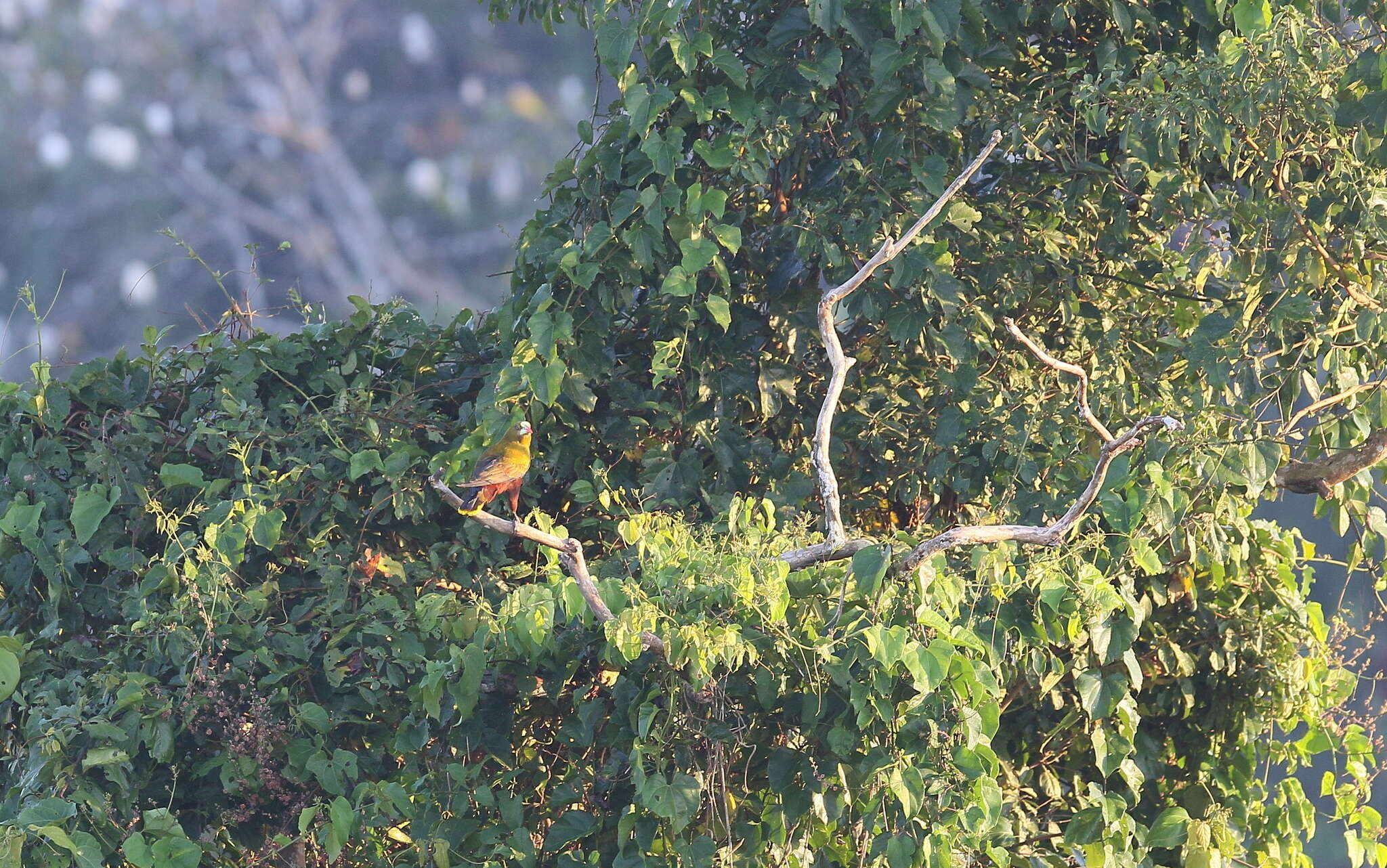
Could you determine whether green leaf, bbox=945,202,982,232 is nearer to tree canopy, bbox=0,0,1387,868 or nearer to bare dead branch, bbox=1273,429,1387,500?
tree canopy, bbox=0,0,1387,868

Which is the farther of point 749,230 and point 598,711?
point 749,230

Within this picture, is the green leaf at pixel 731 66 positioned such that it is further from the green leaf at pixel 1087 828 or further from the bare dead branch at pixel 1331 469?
the green leaf at pixel 1087 828

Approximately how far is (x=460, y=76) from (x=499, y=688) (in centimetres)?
1083

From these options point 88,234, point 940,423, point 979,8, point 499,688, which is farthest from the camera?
point 88,234

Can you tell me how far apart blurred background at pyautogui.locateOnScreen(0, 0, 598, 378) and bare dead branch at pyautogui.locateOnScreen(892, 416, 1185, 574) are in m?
8.74

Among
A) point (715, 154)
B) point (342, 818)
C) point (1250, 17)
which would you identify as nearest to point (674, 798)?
point (342, 818)

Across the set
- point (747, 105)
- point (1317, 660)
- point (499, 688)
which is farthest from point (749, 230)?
point (1317, 660)

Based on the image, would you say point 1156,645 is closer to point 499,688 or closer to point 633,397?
point 633,397

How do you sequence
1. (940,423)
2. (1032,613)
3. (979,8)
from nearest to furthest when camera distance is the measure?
(1032,613), (979,8), (940,423)

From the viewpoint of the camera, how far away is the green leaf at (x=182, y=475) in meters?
2.49

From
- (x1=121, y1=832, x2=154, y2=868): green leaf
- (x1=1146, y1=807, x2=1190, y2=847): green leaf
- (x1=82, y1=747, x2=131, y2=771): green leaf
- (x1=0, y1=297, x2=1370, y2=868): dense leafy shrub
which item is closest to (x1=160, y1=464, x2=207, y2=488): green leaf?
(x1=0, y1=297, x2=1370, y2=868): dense leafy shrub

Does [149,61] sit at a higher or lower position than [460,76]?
higher

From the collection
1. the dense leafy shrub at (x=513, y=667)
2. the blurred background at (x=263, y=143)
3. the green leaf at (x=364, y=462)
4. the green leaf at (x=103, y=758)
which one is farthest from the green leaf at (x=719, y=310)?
the blurred background at (x=263, y=143)

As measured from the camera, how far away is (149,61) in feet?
40.2
